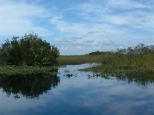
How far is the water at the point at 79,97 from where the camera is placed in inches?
696

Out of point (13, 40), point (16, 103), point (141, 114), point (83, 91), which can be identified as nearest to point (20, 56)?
point (13, 40)

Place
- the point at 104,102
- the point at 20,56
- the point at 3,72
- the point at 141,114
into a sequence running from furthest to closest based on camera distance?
the point at 20,56, the point at 3,72, the point at 104,102, the point at 141,114

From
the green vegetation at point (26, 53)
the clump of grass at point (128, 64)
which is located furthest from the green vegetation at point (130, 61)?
the green vegetation at point (26, 53)

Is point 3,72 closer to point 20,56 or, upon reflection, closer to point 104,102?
point 20,56

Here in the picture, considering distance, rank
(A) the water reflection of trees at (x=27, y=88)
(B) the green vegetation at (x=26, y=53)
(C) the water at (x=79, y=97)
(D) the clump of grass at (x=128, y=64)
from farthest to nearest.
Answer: (B) the green vegetation at (x=26, y=53) < (D) the clump of grass at (x=128, y=64) < (A) the water reflection of trees at (x=27, y=88) < (C) the water at (x=79, y=97)

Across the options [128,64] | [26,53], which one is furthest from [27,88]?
[26,53]

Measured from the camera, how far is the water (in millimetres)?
17672

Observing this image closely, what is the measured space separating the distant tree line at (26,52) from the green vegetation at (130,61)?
8357 millimetres

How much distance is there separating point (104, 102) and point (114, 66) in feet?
78.3

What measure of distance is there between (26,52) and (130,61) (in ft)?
46.9

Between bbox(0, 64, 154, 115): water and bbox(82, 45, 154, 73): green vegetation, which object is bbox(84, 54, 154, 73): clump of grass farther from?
bbox(0, 64, 154, 115): water

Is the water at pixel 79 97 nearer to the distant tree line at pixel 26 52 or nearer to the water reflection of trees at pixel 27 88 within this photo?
the water reflection of trees at pixel 27 88

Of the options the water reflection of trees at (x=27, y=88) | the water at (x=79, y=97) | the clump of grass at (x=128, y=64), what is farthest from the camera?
the clump of grass at (x=128, y=64)

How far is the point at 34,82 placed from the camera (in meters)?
31.5
